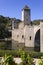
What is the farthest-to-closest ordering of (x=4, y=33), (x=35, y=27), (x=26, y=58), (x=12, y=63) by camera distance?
(x=4, y=33)
(x=35, y=27)
(x=26, y=58)
(x=12, y=63)

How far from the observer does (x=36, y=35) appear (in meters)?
35.5

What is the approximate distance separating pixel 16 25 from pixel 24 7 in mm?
10553

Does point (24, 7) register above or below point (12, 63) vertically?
above

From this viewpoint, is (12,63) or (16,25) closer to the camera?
(12,63)

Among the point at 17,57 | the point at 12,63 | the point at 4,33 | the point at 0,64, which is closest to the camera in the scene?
the point at 12,63

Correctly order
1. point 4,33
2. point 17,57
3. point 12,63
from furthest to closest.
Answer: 1. point 4,33
2. point 17,57
3. point 12,63

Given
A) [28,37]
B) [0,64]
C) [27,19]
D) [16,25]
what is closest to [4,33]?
[16,25]

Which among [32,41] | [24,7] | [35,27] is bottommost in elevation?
[32,41]

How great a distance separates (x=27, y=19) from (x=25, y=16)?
0.97 metres

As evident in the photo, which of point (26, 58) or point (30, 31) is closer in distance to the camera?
point (26, 58)

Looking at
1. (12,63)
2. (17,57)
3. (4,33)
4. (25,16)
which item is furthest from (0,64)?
(4,33)

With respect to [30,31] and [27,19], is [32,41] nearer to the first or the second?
[30,31]

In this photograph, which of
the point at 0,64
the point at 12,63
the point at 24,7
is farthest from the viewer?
the point at 24,7

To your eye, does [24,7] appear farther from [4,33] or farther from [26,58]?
[26,58]
